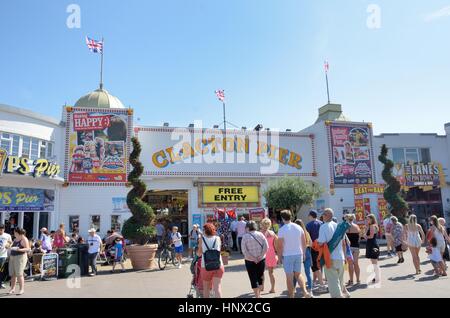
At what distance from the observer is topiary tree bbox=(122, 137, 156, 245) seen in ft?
41.6

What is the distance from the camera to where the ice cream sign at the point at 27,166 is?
15000 mm

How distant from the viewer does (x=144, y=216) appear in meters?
13.0

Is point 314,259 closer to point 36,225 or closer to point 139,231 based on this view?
point 139,231

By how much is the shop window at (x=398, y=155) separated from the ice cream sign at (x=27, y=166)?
21.4 m

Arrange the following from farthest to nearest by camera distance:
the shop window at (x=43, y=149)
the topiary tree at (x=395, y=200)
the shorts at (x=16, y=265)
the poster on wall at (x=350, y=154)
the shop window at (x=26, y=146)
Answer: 1. the poster on wall at (x=350, y=154)
2. the shop window at (x=43, y=149)
3. the topiary tree at (x=395, y=200)
4. the shop window at (x=26, y=146)
5. the shorts at (x=16, y=265)

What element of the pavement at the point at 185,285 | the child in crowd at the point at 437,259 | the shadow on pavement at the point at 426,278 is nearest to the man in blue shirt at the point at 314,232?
the pavement at the point at 185,285

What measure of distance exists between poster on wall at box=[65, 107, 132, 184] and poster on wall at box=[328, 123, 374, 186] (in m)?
13.0

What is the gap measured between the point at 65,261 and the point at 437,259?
35.5ft

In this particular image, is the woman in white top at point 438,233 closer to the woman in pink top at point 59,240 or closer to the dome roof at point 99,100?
the woman in pink top at point 59,240

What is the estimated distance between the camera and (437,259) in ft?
30.5

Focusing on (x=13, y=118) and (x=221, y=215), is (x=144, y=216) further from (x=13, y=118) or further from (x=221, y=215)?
(x=13, y=118)

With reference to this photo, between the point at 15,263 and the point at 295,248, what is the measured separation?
21.8 ft

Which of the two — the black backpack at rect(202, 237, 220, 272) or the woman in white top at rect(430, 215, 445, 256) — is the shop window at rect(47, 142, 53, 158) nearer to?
the black backpack at rect(202, 237, 220, 272)
